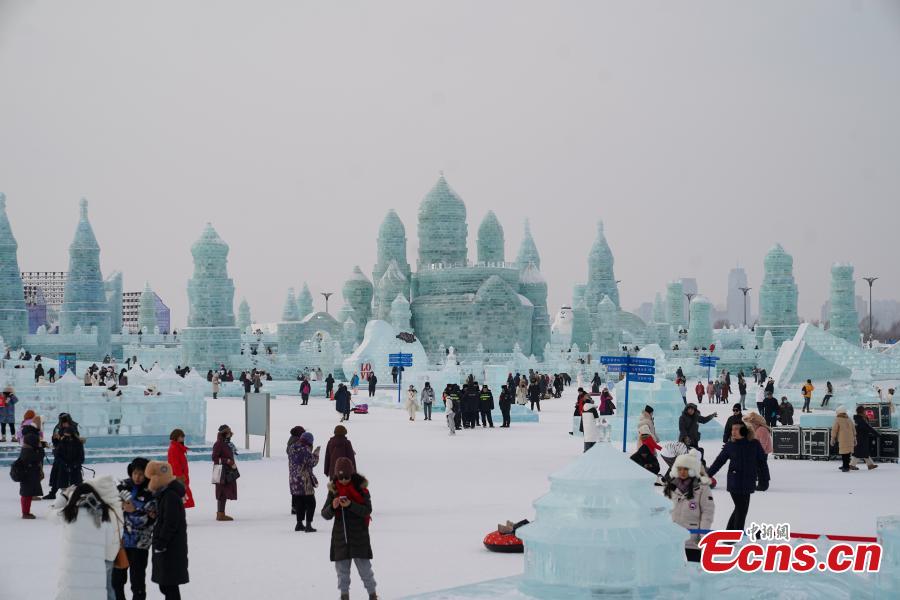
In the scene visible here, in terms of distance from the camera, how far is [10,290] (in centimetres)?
6225

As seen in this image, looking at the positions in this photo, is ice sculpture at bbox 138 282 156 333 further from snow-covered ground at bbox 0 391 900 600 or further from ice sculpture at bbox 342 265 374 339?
snow-covered ground at bbox 0 391 900 600

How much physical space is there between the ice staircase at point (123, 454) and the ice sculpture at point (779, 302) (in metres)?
60.0

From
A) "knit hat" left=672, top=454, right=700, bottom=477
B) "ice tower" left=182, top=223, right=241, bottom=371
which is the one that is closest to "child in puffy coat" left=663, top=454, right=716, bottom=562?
"knit hat" left=672, top=454, right=700, bottom=477

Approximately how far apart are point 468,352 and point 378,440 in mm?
46782

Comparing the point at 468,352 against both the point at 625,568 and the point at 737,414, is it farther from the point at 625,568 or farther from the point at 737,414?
the point at 625,568

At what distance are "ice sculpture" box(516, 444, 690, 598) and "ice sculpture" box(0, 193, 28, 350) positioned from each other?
57.6 m

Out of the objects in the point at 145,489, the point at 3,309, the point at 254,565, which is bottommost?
the point at 254,565

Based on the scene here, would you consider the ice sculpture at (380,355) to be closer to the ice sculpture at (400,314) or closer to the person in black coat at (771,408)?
the ice sculpture at (400,314)

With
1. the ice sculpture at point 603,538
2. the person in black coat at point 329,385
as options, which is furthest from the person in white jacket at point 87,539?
the person in black coat at point 329,385

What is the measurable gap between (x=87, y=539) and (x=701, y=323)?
81189mm

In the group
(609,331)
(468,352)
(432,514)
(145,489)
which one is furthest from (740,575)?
(609,331)

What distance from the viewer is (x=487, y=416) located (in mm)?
30281

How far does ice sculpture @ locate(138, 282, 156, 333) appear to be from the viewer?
8741 cm

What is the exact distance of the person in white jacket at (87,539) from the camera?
27.0 ft
